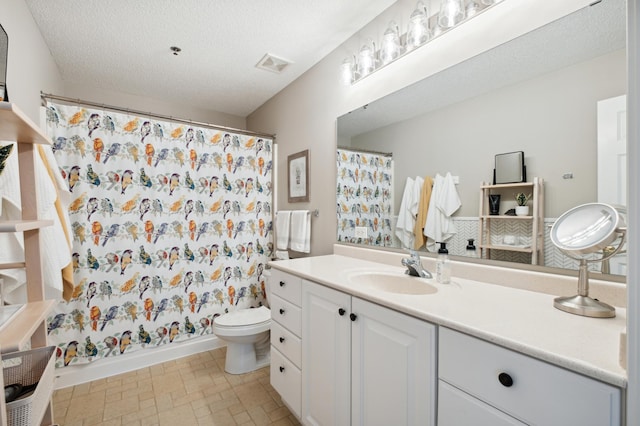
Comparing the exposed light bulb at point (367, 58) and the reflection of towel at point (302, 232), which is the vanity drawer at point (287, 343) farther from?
the exposed light bulb at point (367, 58)

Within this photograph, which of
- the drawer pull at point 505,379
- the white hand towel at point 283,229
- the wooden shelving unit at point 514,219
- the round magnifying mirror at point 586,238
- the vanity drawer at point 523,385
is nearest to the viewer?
the vanity drawer at point 523,385

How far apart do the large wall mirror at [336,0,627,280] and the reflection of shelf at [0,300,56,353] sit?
1551mm

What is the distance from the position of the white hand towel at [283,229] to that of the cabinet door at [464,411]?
181 centimetres

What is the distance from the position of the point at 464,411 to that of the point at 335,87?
2009 millimetres

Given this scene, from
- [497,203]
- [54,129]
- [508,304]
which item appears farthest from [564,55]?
[54,129]

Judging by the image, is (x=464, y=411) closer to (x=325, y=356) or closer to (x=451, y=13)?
(x=325, y=356)

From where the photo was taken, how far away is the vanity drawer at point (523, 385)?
1.86 feet

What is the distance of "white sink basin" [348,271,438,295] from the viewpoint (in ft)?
4.34

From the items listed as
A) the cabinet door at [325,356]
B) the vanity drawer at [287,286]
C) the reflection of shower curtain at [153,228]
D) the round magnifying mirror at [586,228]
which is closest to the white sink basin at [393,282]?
the cabinet door at [325,356]

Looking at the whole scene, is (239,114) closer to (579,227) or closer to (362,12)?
(362,12)

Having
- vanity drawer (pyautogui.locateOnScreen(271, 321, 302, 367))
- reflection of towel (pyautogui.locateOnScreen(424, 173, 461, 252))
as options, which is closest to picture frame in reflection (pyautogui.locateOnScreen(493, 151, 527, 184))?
reflection of towel (pyautogui.locateOnScreen(424, 173, 461, 252))

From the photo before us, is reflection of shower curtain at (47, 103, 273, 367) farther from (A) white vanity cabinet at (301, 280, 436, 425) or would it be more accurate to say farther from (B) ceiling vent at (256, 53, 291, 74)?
(A) white vanity cabinet at (301, 280, 436, 425)

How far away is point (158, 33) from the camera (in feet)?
6.23

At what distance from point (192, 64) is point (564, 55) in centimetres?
239
